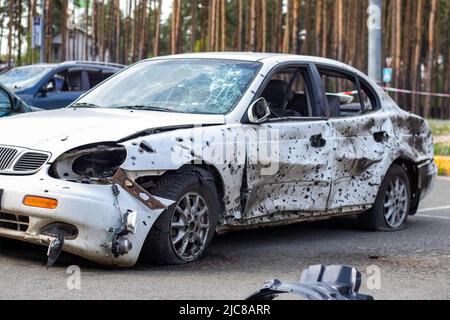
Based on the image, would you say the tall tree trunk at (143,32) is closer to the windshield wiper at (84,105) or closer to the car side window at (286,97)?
the car side window at (286,97)

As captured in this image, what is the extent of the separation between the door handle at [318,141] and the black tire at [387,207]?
1.11 meters

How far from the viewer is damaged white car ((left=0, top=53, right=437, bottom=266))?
5652 millimetres

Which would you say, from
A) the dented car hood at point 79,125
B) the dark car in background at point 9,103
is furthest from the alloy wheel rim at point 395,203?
the dark car in background at point 9,103

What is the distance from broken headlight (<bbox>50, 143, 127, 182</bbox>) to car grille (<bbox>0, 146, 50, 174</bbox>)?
4.5 inches

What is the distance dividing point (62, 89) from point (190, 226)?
10878 mm

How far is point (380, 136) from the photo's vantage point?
26.3 feet

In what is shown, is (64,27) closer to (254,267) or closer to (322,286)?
(254,267)

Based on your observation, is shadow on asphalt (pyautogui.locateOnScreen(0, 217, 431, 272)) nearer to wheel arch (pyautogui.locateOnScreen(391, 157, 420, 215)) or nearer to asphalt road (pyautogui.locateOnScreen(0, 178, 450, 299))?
asphalt road (pyautogui.locateOnScreen(0, 178, 450, 299))

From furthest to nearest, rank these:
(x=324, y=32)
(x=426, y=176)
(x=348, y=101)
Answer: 1. (x=324, y=32)
2. (x=426, y=176)
3. (x=348, y=101)

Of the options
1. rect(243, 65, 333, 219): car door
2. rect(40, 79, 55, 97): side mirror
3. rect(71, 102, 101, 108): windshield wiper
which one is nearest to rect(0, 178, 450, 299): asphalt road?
rect(243, 65, 333, 219): car door

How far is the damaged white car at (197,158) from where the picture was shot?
18.5ft

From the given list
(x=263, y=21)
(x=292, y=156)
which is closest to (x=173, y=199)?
(x=292, y=156)

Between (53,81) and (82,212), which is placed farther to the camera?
(53,81)
